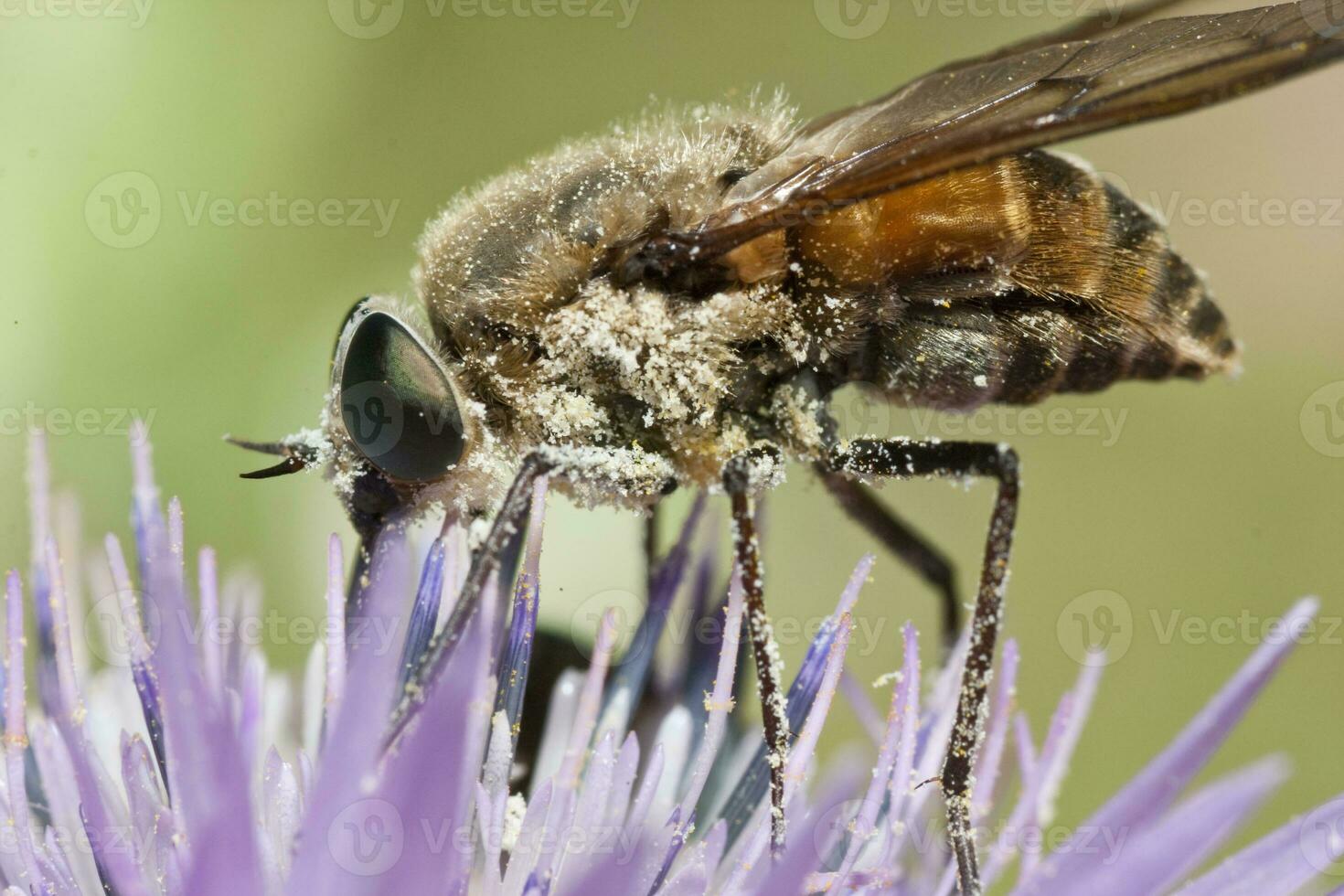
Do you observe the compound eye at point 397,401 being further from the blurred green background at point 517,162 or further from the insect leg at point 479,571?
the blurred green background at point 517,162

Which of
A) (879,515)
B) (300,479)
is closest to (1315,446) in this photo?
(879,515)

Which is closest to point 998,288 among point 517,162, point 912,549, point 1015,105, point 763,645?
point 1015,105

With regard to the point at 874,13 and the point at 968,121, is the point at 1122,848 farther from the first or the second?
the point at 874,13

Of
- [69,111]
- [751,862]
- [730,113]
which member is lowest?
[751,862]

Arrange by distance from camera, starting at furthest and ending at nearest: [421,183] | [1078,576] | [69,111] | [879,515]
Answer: [1078,576], [421,183], [69,111], [879,515]

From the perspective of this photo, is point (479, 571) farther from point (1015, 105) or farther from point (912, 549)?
point (912, 549)

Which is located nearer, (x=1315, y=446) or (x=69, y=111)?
(x=69, y=111)

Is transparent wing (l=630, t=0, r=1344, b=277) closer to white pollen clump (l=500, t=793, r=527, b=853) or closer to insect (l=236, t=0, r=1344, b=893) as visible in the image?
insect (l=236, t=0, r=1344, b=893)
